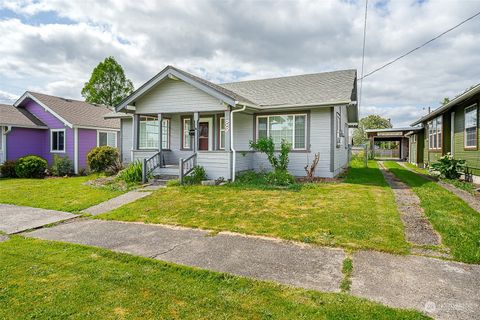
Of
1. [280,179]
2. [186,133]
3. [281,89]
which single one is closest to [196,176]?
[280,179]

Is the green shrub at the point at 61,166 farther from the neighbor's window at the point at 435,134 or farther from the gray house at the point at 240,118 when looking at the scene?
the neighbor's window at the point at 435,134

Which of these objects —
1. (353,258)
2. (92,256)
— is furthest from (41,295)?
(353,258)

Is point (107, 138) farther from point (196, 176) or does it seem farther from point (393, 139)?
point (393, 139)

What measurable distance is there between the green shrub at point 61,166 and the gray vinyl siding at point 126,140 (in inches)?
132

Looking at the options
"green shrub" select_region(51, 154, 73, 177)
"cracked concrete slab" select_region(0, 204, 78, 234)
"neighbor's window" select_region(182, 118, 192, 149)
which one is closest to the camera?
"cracked concrete slab" select_region(0, 204, 78, 234)

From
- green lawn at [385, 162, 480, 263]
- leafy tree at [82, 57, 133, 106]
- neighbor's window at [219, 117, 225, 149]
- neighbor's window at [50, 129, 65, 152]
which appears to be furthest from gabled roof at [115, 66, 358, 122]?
leafy tree at [82, 57, 133, 106]

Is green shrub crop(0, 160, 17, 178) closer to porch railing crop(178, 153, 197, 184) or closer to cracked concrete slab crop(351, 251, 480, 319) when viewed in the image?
porch railing crop(178, 153, 197, 184)

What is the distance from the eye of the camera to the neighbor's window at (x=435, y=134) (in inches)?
637

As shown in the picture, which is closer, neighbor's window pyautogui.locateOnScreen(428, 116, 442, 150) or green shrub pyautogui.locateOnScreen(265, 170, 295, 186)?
green shrub pyautogui.locateOnScreen(265, 170, 295, 186)

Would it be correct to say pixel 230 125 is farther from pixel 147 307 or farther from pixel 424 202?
pixel 147 307

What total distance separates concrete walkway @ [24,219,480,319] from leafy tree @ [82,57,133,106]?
1243 inches

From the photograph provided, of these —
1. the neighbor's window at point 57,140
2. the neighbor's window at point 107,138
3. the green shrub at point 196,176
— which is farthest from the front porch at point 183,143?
the neighbor's window at point 57,140

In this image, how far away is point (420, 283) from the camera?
3.43m

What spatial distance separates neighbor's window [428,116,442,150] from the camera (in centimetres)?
1617
